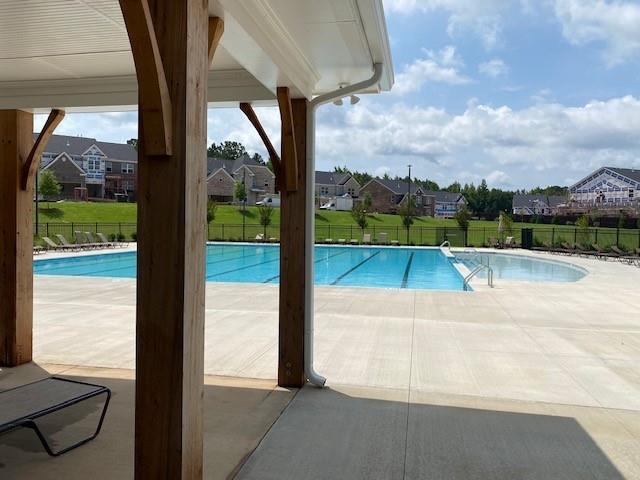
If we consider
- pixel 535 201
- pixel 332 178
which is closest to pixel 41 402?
pixel 332 178

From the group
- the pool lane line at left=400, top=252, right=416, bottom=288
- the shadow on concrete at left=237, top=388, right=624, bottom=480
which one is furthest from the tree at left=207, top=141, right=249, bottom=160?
the shadow on concrete at left=237, top=388, right=624, bottom=480

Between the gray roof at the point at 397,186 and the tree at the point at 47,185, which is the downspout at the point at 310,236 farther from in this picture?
the gray roof at the point at 397,186

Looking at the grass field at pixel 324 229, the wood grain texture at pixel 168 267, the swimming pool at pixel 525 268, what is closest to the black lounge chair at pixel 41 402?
the wood grain texture at pixel 168 267

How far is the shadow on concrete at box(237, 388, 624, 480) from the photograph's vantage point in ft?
11.1

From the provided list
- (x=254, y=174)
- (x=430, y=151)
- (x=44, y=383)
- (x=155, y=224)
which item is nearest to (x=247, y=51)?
(x=155, y=224)

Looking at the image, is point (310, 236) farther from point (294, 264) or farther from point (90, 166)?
point (90, 166)

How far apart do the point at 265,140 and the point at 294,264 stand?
124 cm

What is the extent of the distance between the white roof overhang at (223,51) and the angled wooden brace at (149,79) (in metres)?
0.83

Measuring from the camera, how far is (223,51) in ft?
14.3

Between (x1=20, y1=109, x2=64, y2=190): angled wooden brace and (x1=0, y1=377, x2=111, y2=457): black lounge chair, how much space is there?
2.53 meters

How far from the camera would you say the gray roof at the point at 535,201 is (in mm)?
71812

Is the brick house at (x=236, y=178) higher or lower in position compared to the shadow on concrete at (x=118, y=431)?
higher

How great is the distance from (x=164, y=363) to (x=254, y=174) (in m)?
62.5

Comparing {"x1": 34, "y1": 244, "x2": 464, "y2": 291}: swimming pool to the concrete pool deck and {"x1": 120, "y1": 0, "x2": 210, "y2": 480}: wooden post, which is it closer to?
the concrete pool deck
